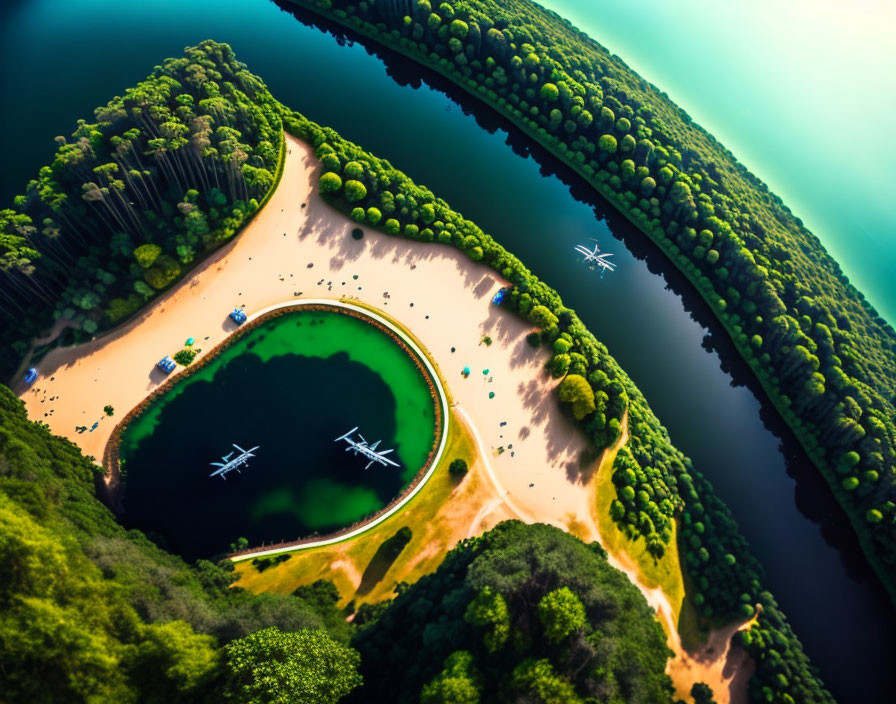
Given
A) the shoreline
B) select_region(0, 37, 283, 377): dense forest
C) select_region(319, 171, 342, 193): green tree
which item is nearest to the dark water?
select_region(319, 171, 342, 193): green tree

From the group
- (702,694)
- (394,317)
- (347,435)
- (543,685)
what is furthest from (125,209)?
(702,694)

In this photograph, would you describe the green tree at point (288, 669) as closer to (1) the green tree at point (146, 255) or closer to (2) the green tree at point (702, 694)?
(2) the green tree at point (702, 694)

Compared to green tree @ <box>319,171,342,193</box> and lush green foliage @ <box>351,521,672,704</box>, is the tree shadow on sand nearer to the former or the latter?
lush green foliage @ <box>351,521,672,704</box>

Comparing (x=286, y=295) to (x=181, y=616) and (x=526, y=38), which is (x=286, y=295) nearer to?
(x=181, y=616)

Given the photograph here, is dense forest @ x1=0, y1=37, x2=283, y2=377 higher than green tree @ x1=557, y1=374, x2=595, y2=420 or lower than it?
lower

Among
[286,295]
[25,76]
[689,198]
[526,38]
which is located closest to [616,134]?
[689,198]

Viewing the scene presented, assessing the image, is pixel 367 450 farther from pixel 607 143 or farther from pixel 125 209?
pixel 607 143

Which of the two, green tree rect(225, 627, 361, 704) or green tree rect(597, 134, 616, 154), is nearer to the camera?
green tree rect(225, 627, 361, 704)
